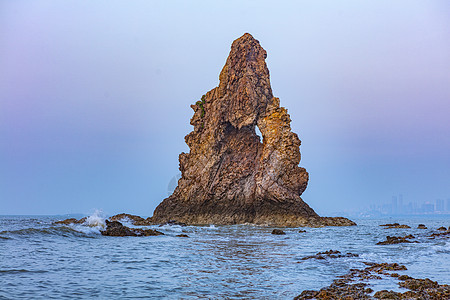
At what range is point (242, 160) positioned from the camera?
2457 inches

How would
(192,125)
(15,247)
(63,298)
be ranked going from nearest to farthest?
(63,298) → (15,247) → (192,125)

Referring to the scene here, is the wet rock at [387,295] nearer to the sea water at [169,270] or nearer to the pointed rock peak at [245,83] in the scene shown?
the sea water at [169,270]

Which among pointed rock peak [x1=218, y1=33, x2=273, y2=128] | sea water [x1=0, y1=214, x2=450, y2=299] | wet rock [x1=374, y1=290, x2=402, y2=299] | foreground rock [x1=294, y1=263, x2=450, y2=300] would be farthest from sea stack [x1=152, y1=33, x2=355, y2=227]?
wet rock [x1=374, y1=290, x2=402, y2=299]

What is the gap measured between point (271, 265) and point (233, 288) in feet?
17.1

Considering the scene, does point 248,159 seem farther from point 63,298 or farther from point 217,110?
point 63,298

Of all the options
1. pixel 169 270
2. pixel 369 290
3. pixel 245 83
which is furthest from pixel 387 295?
pixel 245 83

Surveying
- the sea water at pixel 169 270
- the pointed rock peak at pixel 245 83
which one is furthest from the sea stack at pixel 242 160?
the sea water at pixel 169 270

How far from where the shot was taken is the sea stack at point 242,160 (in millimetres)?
56981

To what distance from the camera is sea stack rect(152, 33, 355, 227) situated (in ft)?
187

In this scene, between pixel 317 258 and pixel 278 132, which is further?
pixel 278 132

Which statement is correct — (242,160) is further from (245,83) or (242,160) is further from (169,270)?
(169,270)

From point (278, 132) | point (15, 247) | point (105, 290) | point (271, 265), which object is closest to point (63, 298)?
point (105, 290)

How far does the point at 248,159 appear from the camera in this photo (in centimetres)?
6222

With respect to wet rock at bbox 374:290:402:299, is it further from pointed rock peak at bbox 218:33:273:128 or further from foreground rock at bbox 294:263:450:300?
pointed rock peak at bbox 218:33:273:128
